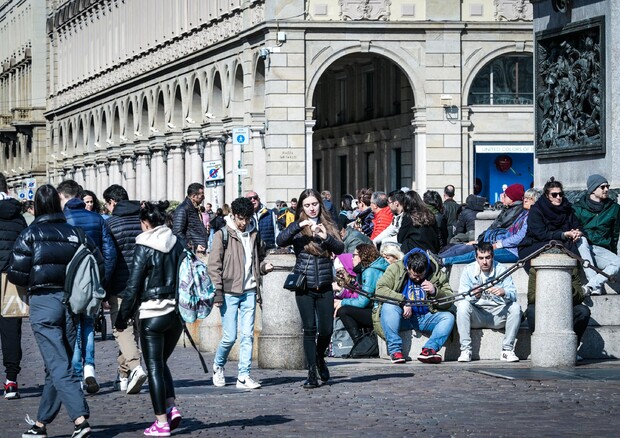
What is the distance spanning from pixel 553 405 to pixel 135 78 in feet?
200

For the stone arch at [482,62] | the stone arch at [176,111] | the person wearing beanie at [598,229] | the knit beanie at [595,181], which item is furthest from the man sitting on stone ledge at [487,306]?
the stone arch at [176,111]

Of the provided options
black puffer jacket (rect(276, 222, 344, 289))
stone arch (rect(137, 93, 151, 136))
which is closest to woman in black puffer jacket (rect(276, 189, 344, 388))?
black puffer jacket (rect(276, 222, 344, 289))

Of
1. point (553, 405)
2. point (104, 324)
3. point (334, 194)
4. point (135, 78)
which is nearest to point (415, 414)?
point (553, 405)

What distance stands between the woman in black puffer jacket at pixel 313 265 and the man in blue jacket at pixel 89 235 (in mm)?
1603

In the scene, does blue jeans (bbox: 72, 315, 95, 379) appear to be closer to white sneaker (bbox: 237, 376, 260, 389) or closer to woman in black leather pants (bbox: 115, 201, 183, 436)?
white sneaker (bbox: 237, 376, 260, 389)

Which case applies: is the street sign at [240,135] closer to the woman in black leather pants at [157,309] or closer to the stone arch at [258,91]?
the stone arch at [258,91]

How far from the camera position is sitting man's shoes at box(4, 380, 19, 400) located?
16764 mm

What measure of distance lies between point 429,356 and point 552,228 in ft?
6.08

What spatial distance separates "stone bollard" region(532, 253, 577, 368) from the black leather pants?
18.7 ft

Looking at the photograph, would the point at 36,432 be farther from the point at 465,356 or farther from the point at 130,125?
the point at 130,125

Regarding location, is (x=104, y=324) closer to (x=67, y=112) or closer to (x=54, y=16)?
(x=67, y=112)

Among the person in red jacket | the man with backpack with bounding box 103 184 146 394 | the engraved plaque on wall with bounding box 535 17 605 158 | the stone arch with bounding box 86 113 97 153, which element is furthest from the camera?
the stone arch with bounding box 86 113 97 153

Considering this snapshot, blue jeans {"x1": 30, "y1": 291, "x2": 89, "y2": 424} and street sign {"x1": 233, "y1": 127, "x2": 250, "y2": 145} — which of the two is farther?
street sign {"x1": 233, "y1": 127, "x2": 250, "y2": 145}

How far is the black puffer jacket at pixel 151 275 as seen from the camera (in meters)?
13.7
